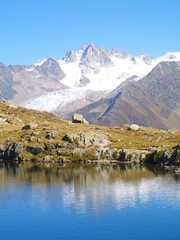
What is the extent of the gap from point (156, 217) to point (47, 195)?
43.6m

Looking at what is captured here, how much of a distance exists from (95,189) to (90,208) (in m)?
→ 32.9

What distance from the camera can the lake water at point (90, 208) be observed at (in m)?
106

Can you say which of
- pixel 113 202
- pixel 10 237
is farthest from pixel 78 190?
pixel 10 237

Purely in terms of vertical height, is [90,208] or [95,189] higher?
[95,189]

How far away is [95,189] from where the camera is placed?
161500mm

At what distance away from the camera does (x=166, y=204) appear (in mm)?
132250

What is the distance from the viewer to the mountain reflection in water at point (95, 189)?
13638cm

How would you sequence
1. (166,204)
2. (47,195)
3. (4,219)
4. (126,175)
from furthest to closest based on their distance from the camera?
(126,175)
(47,195)
(166,204)
(4,219)

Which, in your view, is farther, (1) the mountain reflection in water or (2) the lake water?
(1) the mountain reflection in water

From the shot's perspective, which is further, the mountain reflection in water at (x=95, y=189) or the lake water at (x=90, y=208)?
the mountain reflection in water at (x=95, y=189)

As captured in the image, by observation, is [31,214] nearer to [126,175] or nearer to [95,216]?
[95,216]

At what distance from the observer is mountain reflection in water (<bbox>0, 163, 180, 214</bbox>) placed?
136m

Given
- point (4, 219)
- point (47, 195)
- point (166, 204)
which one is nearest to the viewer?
point (4, 219)

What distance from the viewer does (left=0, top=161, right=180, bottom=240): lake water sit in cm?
10600
